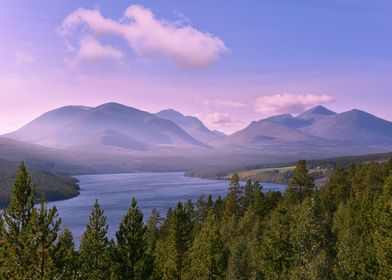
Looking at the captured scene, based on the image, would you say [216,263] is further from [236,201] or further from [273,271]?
[236,201]

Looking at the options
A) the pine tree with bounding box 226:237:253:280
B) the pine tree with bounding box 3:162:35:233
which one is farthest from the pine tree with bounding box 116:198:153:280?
the pine tree with bounding box 226:237:253:280

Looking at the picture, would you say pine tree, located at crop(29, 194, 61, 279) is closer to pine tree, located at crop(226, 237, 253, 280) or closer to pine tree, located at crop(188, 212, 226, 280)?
pine tree, located at crop(226, 237, 253, 280)

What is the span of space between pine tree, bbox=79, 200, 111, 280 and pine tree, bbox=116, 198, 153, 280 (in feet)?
5.73

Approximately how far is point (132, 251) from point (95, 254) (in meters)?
5.45

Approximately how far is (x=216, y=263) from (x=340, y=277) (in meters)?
21.3

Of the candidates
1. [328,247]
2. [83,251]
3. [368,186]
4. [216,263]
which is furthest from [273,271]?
[368,186]

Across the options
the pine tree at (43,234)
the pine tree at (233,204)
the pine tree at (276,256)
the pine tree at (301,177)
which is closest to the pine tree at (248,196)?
the pine tree at (233,204)

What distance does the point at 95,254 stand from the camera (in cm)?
5056

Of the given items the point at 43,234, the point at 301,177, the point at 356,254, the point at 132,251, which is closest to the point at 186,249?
the point at 132,251

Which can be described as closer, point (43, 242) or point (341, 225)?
point (43, 242)

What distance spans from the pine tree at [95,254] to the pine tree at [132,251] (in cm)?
175

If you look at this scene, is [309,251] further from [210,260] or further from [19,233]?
[19,233]

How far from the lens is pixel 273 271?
5675 centimetres

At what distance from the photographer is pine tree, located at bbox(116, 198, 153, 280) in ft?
157
